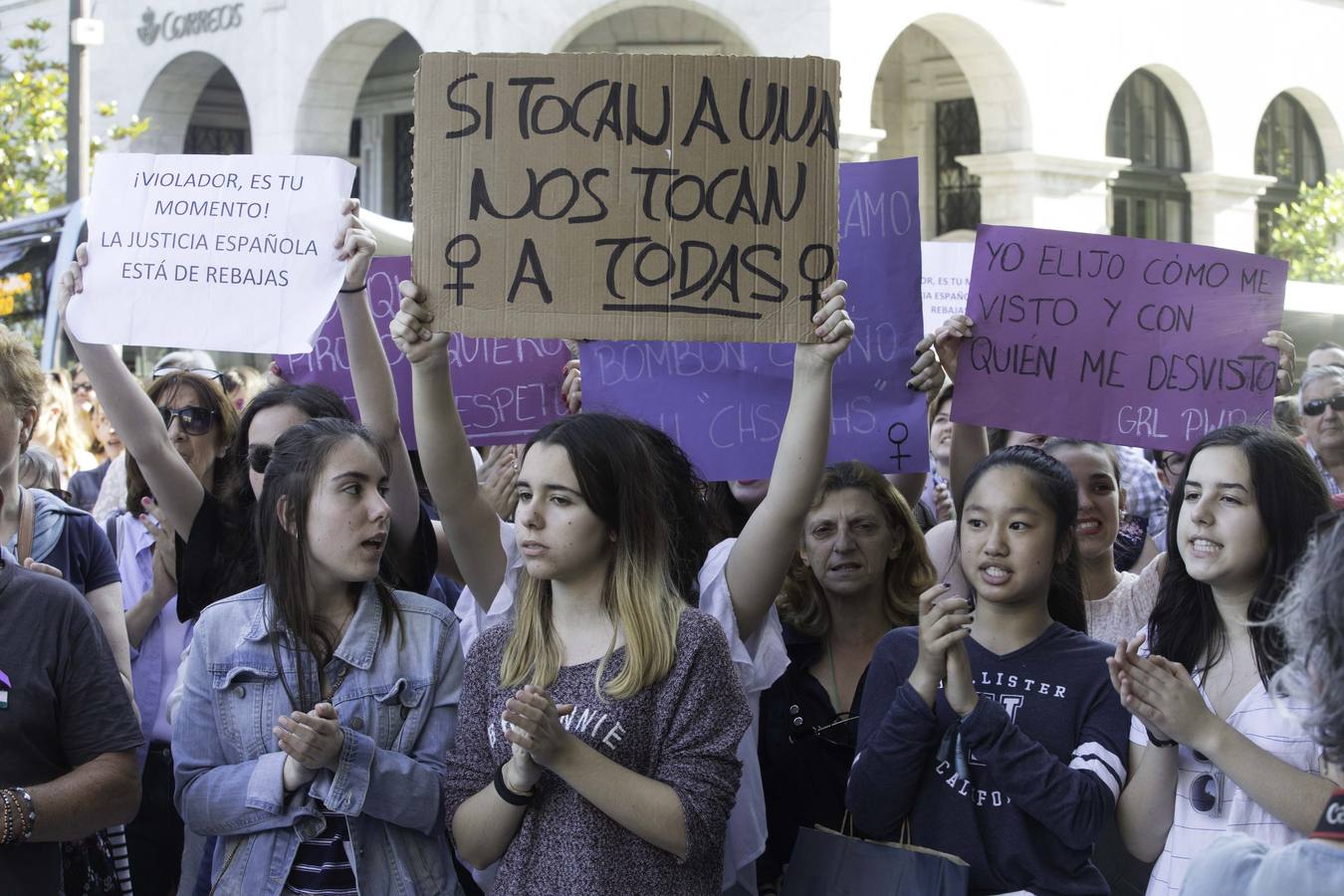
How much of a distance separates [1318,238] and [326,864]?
19.1 m

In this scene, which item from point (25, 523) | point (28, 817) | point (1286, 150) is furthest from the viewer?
point (1286, 150)

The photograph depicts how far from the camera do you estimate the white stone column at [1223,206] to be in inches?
837

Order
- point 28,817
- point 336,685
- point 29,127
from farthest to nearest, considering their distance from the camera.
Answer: point 29,127 → point 336,685 → point 28,817

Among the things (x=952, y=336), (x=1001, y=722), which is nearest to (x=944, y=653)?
(x=1001, y=722)

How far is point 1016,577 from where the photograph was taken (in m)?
3.62

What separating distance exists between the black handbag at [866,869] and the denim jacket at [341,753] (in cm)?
75

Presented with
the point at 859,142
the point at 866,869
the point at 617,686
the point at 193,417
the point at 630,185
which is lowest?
the point at 866,869

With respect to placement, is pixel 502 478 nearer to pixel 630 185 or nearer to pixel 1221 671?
pixel 630 185

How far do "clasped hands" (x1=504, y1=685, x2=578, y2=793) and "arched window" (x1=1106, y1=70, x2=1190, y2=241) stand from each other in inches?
786

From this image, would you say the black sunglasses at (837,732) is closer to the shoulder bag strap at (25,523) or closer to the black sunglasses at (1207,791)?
the black sunglasses at (1207,791)

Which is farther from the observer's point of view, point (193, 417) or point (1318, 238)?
point (1318, 238)

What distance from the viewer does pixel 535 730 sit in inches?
119

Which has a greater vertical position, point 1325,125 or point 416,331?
point 1325,125

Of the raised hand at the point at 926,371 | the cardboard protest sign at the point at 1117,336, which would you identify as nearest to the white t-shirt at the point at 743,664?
the raised hand at the point at 926,371
